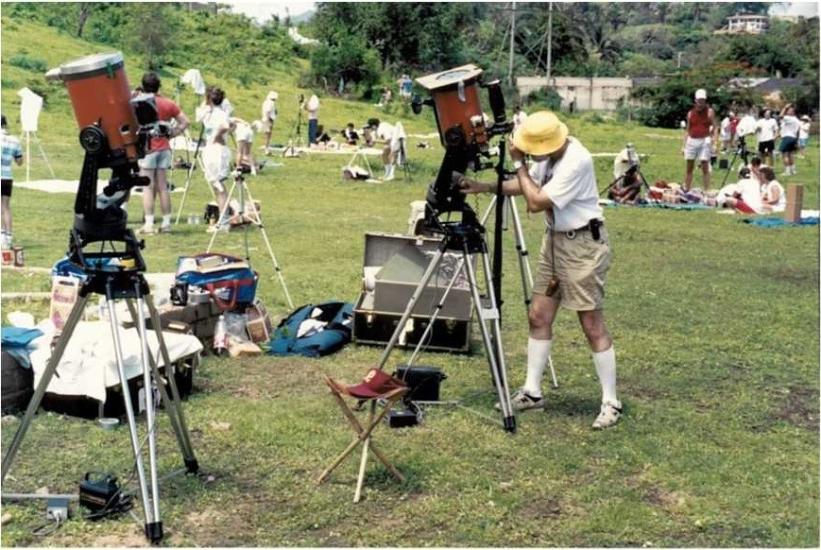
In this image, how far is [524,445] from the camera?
6395 millimetres

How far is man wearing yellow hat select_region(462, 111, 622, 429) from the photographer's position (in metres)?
6.43

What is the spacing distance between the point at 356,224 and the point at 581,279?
9503mm

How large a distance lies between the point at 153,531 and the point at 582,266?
10.1 feet

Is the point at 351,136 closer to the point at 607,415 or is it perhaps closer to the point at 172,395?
→ the point at 607,415

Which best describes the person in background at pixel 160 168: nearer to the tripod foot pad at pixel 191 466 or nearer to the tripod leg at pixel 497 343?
the tripod leg at pixel 497 343

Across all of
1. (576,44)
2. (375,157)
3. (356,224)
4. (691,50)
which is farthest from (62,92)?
(691,50)

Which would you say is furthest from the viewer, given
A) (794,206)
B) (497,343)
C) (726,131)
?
(726,131)

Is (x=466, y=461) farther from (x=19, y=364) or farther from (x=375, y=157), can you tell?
(x=375, y=157)

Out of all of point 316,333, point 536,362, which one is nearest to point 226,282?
point 316,333

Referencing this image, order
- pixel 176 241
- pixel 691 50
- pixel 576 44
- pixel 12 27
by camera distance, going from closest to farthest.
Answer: pixel 176 241 → pixel 12 27 → pixel 576 44 → pixel 691 50

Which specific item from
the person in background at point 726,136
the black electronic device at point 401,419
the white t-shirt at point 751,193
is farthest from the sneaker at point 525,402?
the person in background at point 726,136

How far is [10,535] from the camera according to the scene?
489 cm

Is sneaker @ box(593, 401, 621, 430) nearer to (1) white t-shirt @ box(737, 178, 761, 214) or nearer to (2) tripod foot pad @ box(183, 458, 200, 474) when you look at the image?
(2) tripod foot pad @ box(183, 458, 200, 474)

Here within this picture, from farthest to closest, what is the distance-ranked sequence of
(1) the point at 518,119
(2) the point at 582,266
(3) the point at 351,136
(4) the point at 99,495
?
(3) the point at 351,136
(1) the point at 518,119
(2) the point at 582,266
(4) the point at 99,495
